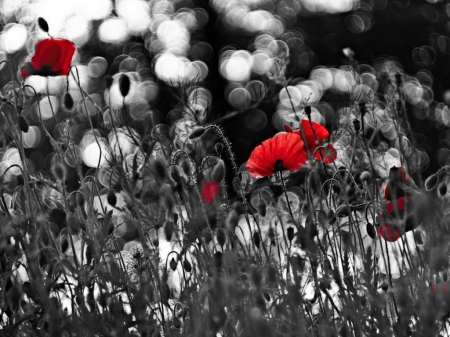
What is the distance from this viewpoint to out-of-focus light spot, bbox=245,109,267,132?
21.1ft

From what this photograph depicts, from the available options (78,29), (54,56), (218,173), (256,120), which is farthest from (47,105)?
(218,173)

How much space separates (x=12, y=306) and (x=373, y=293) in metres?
0.53

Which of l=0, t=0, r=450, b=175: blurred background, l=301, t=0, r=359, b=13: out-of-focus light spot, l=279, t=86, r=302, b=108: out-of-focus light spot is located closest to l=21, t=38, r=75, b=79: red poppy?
l=279, t=86, r=302, b=108: out-of-focus light spot

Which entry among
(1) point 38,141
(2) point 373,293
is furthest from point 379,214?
(1) point 38,141

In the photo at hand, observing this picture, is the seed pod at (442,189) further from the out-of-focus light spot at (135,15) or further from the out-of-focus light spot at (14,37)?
the out-of-focus light spot at (135,15)

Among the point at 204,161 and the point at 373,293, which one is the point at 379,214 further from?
the point at 204,161

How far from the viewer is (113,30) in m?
7.71

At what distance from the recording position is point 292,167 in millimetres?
1367

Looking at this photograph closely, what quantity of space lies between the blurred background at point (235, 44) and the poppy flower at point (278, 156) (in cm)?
434

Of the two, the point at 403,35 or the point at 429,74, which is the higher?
the point at 403,35

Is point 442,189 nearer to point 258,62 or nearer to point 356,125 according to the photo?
point 356,125

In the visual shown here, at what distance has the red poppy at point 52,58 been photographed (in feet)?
4.82

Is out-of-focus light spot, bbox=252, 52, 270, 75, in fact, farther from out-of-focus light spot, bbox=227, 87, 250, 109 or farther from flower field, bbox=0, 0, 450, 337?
flower field, bbox=0, 0, 450, 337

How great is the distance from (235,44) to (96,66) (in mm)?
1513
